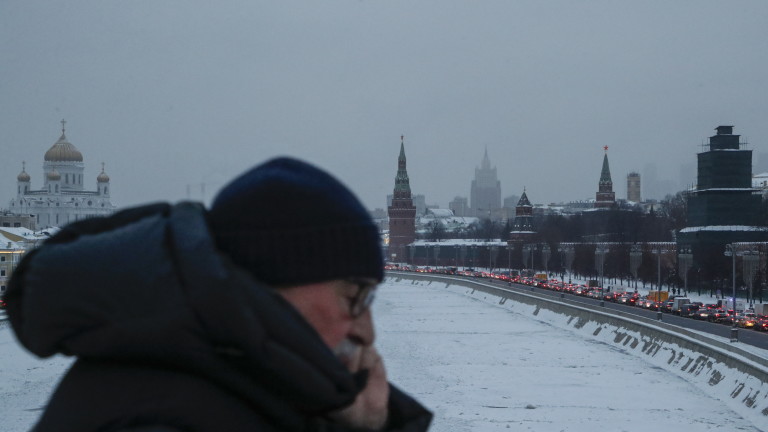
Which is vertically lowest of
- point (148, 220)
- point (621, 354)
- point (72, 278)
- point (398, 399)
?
point (621, 354)

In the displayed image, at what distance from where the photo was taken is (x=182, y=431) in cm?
142

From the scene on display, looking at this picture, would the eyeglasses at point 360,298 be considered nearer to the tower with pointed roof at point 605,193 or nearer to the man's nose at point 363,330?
the man's nose at point 363,330

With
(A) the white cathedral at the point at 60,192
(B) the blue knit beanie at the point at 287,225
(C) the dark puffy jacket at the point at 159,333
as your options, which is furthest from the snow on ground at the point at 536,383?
(A) the white cathedral at the point at 60,192

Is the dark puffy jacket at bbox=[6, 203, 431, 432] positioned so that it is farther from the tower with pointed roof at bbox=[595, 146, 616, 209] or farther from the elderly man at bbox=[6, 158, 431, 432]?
the tower with pointed roof at bbox=[595, 146, 616, 209]

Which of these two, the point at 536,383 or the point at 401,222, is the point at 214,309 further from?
the point at 401,222

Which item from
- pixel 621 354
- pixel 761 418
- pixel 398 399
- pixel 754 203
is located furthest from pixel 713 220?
pixel 398 399

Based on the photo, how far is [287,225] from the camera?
1636 millimetres

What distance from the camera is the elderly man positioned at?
1438mm

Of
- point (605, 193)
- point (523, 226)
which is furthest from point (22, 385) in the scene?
point (605, 193)

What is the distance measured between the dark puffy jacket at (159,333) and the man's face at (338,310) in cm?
10

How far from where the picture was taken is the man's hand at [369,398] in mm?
1748

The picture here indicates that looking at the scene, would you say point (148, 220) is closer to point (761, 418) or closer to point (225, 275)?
point (225, 275)

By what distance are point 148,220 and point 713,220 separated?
73.8 m

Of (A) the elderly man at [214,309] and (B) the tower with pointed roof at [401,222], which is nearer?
(A) the elderly man at [214,309]
